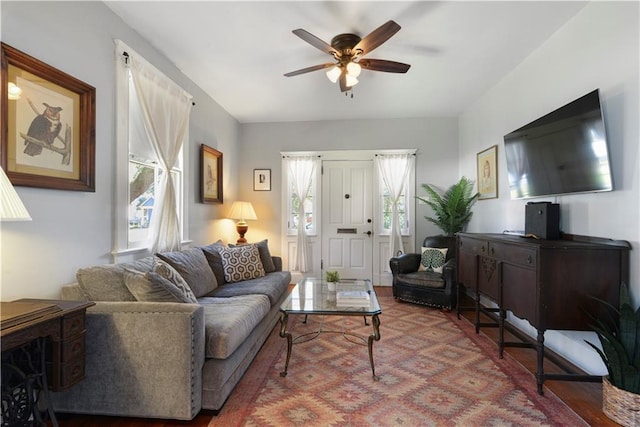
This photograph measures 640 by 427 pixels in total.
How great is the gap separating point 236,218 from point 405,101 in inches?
113

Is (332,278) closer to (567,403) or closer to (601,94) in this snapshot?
(567,403)

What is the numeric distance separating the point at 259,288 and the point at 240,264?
20.7 inches

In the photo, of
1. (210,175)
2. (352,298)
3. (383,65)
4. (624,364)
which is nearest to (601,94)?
(383,65)

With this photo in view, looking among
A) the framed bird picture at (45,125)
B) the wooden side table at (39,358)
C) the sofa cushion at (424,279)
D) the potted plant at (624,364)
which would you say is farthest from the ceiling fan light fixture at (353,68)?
the sofa cushion at (424,279)

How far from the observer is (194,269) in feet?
8.98

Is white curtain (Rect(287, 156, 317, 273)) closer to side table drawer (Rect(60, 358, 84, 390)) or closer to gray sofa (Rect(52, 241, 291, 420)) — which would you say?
gray sofa (Rect(52, 241, 291, 420))

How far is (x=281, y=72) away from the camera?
3.27 m

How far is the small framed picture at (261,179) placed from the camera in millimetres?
5098

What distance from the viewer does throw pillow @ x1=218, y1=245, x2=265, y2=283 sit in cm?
325

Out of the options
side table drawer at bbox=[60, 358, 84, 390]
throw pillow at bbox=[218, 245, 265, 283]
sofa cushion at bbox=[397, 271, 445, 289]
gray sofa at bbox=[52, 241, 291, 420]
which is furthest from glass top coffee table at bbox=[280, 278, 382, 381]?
side table drawer at bbox=[60, 358, 84, 390]

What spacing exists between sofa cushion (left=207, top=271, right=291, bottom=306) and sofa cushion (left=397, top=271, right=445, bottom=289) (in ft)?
5.09

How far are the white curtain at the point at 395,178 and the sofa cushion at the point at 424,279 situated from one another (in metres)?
0.87

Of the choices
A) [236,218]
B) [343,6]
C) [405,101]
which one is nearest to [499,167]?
[405,101]

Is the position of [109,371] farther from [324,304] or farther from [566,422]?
[566,422]
